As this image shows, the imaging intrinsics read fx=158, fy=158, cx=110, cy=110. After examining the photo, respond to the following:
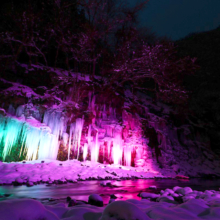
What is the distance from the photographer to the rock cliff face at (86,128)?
1016 centimetres

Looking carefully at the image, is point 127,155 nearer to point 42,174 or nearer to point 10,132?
point 42,174

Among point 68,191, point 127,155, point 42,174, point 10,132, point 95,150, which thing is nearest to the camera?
point 68,191

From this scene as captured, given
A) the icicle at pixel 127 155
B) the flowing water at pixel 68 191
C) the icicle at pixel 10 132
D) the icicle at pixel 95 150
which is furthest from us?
the icicle at pixel 127 155

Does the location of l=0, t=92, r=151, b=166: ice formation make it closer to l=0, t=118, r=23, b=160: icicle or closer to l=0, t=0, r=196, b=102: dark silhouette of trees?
l=0, t=118, r=23, b=160: icicle

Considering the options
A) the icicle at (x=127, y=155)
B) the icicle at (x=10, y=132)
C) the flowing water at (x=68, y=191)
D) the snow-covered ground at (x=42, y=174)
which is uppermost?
the icicle at (x=10, y=132)

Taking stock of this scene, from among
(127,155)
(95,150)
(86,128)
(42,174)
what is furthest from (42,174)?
(127,155)

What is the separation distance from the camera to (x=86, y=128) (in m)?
12.6

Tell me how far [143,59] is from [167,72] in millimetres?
2539

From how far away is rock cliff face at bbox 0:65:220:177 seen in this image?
10.2 metres

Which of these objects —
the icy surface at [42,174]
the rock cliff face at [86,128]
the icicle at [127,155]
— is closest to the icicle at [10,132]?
the rock cliff face at [86,128]

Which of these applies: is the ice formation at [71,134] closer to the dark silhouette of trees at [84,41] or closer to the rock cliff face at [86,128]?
the rock cliff face at [86,128]

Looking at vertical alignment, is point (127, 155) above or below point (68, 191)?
above

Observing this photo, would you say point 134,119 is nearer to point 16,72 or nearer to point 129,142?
point 129,142

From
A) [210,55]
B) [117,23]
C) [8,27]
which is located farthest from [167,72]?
[210,55]
